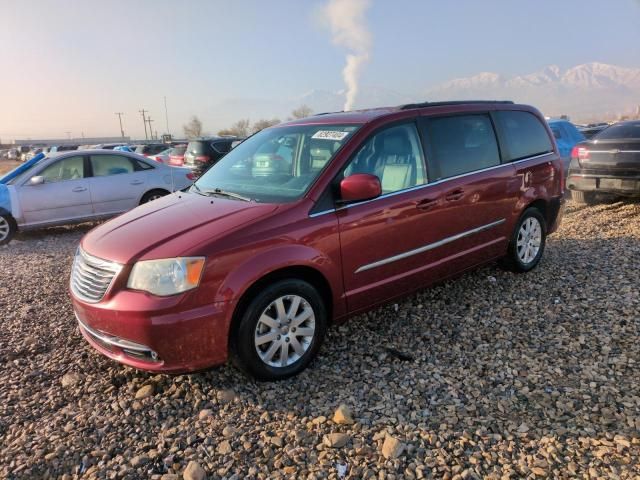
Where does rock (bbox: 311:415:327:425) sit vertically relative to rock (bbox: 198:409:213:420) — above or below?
below

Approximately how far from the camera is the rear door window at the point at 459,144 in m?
4.08

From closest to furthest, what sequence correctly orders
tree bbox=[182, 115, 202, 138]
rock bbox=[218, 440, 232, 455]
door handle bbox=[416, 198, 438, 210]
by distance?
1. rock bbox=[218, 440, 232, 455]
2. door handle bbox=[416, 198, 438, 210]
3. tree bbox=[182, 115, 202, 138]

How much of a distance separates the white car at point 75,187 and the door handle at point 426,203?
5158mm

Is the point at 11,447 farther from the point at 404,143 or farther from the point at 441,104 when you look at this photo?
the point at 441,104

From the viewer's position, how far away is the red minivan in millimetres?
2887

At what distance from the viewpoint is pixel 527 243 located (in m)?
5.12

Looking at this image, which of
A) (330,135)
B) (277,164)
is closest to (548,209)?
(330,135)

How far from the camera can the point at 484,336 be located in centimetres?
380

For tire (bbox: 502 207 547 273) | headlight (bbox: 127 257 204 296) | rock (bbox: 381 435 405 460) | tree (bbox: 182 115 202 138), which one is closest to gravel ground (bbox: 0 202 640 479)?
rock (bbox: 381 435 405 460)

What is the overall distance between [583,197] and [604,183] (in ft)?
2.87

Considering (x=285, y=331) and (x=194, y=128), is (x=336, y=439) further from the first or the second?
(x=194, y=128)

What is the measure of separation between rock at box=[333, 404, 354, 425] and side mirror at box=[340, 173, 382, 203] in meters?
1.39

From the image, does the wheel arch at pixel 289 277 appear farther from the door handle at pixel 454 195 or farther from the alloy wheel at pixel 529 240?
the alloy wheel at pixel 529 240

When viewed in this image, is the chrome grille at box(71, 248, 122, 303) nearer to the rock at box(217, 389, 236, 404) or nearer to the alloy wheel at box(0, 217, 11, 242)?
the rock at box(217, 389, 236, 404)
